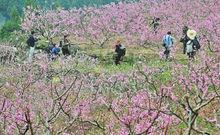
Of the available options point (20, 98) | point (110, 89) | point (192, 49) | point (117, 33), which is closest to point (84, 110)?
point (20, 98)

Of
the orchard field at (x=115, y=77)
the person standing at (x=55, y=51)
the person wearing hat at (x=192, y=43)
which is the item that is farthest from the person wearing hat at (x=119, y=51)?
the person standing at (x=55, y=51)

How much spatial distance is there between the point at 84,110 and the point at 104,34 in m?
22.4

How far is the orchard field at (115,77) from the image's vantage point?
13.4 metres

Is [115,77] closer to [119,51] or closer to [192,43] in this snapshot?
[119,51]

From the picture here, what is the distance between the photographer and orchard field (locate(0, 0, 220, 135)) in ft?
43.9

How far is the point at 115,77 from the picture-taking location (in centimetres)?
2453

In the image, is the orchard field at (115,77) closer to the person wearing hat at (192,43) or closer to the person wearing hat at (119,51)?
the person wearing hat at (119,51)

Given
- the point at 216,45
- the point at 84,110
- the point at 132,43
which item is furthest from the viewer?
the point at 132,43

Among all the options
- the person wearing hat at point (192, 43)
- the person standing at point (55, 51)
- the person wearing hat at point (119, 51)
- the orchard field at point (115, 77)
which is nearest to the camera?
A: the orchard field at point (115, 77)

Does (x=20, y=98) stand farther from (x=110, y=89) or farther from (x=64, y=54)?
(x=64, y=54)

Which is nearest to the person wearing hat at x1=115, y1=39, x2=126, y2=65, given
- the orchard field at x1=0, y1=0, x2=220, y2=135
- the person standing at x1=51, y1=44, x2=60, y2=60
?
the orchard field at x1=0, y1=0, x2=220, y2=135

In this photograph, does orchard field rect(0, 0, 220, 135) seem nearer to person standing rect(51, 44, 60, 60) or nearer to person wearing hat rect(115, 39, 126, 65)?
person wearing hat rect(115, 39, 126, 65)

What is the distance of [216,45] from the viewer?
33094 millimetres

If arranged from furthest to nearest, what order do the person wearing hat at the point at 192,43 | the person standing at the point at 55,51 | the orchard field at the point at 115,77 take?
the person standing at the point at 55,51 → the person wearing hat at the point at 192,43 → the orchard field at the point at 115,77
